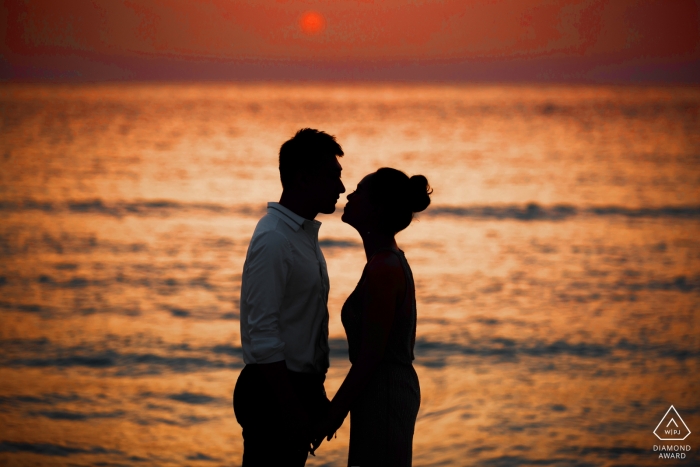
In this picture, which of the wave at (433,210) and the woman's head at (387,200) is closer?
the woman's head at (387,200)

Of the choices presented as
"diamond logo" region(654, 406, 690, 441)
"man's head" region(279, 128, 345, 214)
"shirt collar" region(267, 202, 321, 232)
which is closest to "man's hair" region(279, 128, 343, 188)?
"man's head" region(279, 128, 345, 214)

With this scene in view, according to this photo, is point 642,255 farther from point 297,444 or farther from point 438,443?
point 297,444

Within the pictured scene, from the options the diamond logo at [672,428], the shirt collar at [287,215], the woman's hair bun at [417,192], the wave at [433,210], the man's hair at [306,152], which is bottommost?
the diamond logo at [672,428]

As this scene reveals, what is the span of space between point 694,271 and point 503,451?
9.26 m

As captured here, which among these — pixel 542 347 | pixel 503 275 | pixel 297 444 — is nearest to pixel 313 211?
pixel 297 444

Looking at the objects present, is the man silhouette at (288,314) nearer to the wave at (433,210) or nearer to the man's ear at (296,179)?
the man's ear at (296,179)

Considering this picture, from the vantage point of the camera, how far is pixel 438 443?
7.02 meters

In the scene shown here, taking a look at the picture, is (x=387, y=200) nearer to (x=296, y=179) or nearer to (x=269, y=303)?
(x=296, y=179)

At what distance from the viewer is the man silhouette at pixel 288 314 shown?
10.6ft

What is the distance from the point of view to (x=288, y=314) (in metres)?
3.35

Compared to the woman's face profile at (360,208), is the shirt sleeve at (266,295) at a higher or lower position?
lower

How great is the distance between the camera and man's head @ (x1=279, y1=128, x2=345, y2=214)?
11.2ft

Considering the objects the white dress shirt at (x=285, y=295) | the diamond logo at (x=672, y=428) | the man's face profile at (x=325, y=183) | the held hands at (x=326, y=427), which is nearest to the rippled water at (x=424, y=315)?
the diamond logo at (x=672, y=428)

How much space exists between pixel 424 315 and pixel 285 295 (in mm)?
8440
